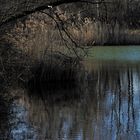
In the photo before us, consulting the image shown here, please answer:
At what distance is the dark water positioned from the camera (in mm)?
8352

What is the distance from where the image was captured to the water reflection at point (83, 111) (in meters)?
8.40

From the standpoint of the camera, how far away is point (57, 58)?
504 inches

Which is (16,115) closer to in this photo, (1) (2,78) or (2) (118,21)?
(1) (2,78)

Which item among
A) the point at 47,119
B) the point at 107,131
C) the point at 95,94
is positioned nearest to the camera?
the point at 107,131

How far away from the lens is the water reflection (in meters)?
8.40

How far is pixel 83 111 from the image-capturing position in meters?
10.3

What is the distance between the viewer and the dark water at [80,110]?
8352 millimetres

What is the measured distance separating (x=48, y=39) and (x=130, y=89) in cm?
249

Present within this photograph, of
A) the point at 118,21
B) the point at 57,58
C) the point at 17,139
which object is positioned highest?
the point at 118,21

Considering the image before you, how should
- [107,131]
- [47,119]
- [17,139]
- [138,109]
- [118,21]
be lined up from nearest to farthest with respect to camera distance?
[17,139]
[107,131]
[47,119]
[138,109]
[118,21]

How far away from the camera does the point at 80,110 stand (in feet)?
34.2

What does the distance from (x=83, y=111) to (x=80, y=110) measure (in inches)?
5.2

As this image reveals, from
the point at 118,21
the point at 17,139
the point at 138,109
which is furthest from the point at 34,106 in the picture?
the point at 118,21

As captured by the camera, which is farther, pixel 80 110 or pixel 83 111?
pixel 80 110
